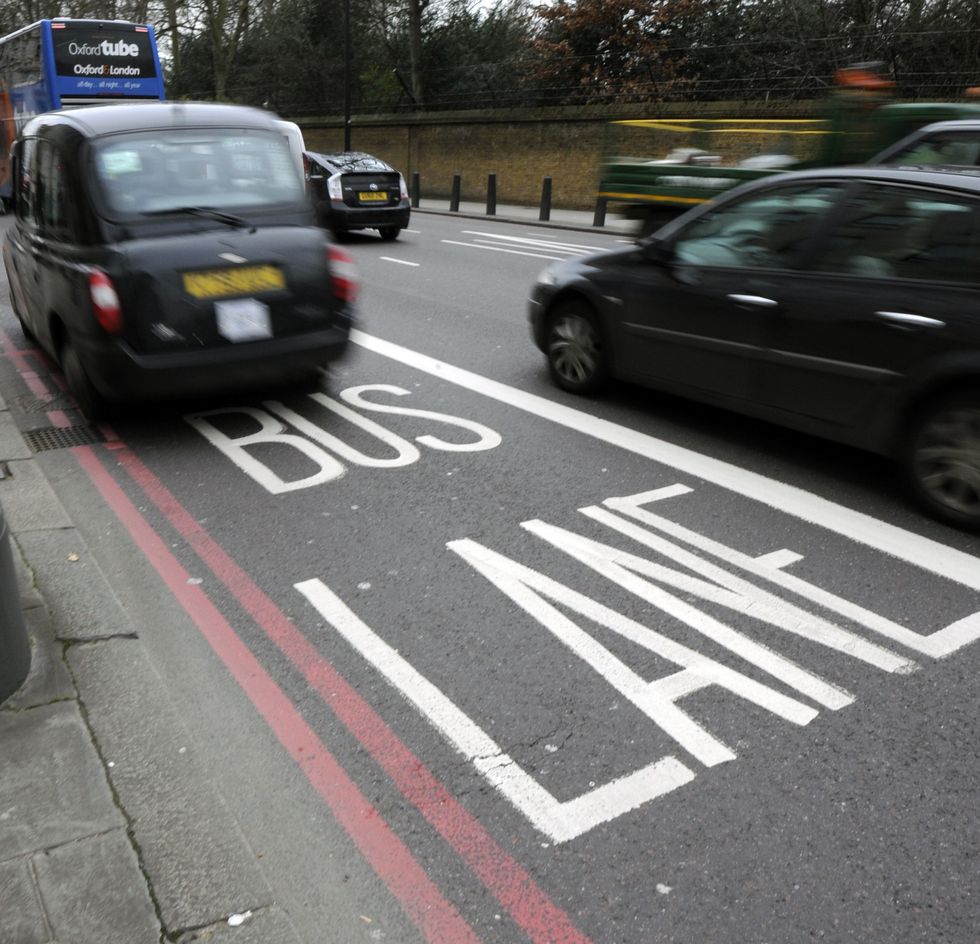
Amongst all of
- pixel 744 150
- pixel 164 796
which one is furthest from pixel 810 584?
pixel 744 150

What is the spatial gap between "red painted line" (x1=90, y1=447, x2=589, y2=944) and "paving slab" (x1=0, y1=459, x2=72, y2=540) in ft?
2.44

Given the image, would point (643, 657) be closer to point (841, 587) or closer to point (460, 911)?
point (841, 587)

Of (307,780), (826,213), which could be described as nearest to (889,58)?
(826,213)

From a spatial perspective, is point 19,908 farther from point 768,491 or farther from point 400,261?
point 400,261

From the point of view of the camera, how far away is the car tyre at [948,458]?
4602 mm

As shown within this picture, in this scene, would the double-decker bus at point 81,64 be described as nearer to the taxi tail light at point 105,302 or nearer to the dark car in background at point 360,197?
the dark car in background at point 360,197

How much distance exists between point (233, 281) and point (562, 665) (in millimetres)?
3536

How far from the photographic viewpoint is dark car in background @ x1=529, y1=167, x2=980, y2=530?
466 cm

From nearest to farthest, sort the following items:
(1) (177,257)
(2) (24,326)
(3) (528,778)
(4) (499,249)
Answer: (3) (528,778) < (1) (177,257) < (2) (24,326) < (4) (499,249)

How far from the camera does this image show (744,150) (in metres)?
10.6

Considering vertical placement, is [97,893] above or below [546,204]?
below

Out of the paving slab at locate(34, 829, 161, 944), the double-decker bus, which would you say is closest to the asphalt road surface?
the paving slab at locate(34, 829, 161, 944)

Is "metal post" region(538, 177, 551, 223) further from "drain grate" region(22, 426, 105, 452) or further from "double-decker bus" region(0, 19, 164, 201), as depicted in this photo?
"drain grate" region(22, 426, 105, 452)

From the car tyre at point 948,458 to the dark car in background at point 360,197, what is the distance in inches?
555
